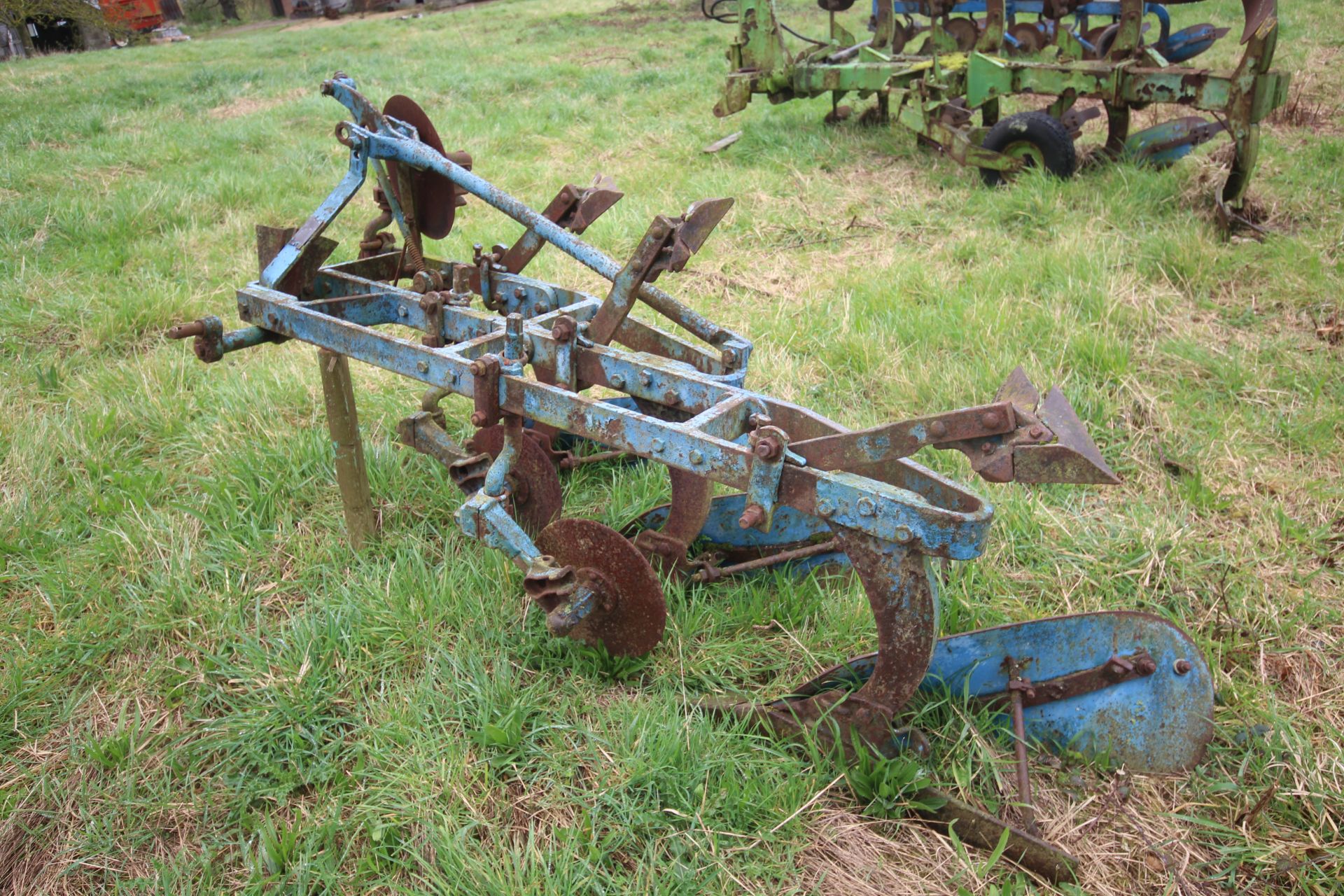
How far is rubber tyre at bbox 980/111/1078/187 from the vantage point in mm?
6648

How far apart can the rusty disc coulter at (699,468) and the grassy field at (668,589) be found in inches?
5.5

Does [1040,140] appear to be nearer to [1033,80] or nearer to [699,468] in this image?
[1033,80]

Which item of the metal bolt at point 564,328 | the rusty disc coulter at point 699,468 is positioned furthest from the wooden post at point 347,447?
the metal bolt at point 564,328

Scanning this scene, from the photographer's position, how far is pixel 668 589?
115 inches

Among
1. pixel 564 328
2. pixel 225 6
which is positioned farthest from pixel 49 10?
pixel 225 6

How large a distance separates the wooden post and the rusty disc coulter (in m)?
0.01

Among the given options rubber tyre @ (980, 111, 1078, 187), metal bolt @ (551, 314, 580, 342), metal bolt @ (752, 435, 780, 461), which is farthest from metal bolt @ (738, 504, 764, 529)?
rubber tyre @ (980, 111, 1078, 187)

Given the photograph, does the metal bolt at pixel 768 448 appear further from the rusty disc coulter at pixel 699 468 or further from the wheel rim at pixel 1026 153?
the wheel rim at pixel 1026 153

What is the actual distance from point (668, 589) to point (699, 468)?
79 centimetres

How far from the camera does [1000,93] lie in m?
7.12

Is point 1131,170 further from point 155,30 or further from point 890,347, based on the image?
point 155,30

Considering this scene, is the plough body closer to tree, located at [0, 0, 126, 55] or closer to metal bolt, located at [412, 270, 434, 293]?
metal bolt, located at [412, 270, 434, 293]

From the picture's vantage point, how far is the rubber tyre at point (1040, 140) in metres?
6.65

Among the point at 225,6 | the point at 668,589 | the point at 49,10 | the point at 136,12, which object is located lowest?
the point at 668,589
